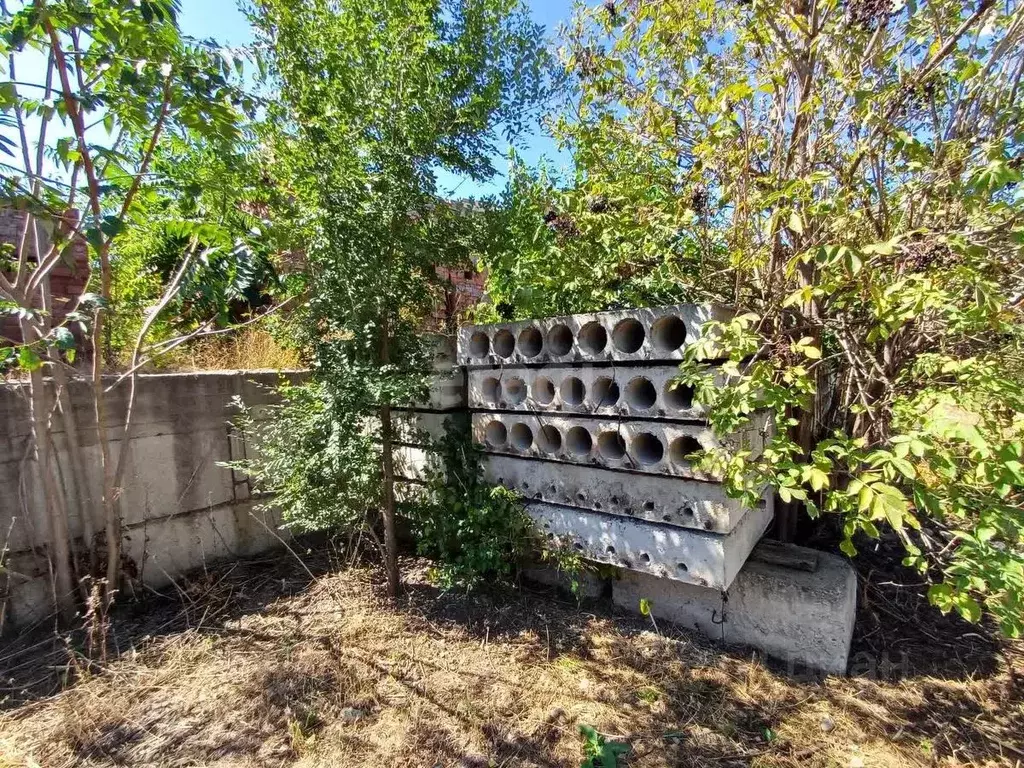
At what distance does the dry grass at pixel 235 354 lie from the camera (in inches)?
163

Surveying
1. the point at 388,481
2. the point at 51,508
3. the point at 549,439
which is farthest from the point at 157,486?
the point at 549,439

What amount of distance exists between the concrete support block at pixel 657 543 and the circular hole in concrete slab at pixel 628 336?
0.94 m

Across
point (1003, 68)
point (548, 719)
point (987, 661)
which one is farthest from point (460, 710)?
point (1003, 68)

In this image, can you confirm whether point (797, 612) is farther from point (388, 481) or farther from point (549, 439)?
point (388, 481)

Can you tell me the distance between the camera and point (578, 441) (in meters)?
2.97

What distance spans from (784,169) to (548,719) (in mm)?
2825

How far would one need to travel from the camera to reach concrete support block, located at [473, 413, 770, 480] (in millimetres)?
2514

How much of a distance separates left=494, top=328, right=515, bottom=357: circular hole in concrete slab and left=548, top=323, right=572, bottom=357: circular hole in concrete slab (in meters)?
0.27

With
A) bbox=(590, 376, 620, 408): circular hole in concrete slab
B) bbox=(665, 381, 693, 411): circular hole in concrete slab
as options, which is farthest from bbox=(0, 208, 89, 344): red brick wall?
bbox=(665, 381, 693, 411): circular hole in concrete slab

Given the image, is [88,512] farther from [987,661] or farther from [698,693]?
[987,661]

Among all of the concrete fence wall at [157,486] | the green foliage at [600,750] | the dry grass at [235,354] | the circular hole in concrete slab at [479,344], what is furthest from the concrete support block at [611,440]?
the dry grass at [235,354]

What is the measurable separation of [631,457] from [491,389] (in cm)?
102

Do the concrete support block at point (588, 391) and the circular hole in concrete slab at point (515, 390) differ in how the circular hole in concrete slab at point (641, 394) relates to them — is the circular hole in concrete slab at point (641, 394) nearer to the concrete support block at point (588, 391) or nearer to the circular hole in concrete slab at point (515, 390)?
the concrete support block at point (588, 391)

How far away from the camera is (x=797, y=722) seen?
2.22 meters
